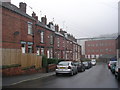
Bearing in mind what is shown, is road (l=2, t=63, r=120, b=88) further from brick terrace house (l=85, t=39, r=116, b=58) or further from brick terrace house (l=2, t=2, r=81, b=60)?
brick terrace house (l=85, t=39, r=116, b=58)

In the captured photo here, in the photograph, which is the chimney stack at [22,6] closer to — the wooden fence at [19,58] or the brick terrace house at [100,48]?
the wooden fence at [19,58]

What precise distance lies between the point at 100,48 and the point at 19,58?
8507 cm

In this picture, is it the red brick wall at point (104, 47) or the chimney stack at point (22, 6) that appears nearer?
the chimney stack at point (22, 6)

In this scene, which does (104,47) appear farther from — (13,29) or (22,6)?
(13,29)

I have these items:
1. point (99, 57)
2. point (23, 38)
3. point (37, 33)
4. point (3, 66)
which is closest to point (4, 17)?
point (23, 38)

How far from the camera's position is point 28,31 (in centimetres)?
2617

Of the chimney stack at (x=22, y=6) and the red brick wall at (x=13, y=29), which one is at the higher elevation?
the chimney stack at (x=22, y=6)

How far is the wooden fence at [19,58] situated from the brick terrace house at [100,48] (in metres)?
77.3

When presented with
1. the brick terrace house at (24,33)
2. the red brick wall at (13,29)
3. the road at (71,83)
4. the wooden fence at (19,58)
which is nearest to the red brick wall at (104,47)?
the brick terrace house at (24,33)

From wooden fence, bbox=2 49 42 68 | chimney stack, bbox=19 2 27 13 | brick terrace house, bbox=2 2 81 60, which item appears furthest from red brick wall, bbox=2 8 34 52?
chimney stack, bbox=19 2 27 13

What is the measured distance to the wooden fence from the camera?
57.0 ft

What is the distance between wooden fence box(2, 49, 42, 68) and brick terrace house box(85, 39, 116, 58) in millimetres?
77339

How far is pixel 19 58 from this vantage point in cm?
1933

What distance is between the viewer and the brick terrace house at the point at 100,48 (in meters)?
97.8
